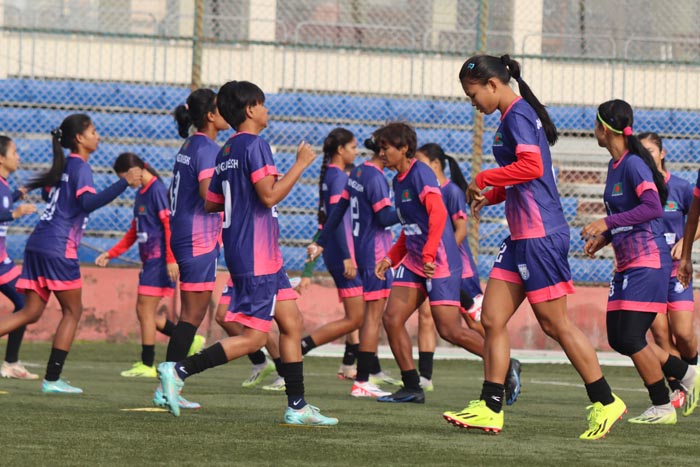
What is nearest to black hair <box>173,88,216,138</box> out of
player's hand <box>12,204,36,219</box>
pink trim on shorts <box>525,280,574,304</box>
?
player's hand <box>12,204,36,219</box>

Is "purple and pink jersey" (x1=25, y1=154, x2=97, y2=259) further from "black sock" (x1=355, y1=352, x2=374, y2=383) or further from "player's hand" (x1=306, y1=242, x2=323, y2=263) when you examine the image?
"black sock" (x1=355, y1=352, x2=374, y2=383)

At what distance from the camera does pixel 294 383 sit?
716 centimetres

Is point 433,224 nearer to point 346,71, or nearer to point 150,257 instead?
point 150,257

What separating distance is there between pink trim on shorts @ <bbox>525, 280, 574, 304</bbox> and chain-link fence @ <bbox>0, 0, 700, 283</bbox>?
9983 mm

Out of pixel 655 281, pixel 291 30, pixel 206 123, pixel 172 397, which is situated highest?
pixel 291 30

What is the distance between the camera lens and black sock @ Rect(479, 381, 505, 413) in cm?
703

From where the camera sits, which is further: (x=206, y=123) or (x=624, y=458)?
(x=206, y=123)

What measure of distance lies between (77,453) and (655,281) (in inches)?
148

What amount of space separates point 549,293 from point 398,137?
249 centimetres

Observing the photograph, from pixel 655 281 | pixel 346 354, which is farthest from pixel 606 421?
pixel 346 354

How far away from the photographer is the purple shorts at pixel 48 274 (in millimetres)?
9805

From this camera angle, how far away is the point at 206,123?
874 centimetres

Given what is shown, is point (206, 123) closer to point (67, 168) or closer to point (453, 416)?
point (67, 168)

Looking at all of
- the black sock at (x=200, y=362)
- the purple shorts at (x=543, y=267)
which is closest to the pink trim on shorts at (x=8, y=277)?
the black sock at (x=200, y=362)
